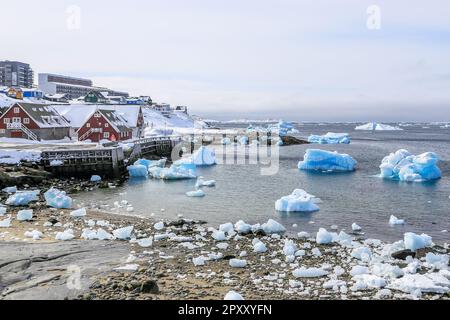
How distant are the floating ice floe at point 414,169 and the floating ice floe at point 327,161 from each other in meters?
4.84

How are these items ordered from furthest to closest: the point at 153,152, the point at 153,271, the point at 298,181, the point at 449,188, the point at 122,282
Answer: the point at 153,152
the point at 298,181
the point at 449,188
the point at 153,271
the point at 122,282

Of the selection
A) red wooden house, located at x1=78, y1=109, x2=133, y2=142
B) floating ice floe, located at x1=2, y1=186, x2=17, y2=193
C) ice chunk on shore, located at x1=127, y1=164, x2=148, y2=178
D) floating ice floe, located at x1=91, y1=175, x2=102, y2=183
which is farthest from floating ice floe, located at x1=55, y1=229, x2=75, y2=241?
red wooden house, located at x1=78, y1=109, x2=133, y2=142

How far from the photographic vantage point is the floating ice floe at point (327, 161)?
1599 inches

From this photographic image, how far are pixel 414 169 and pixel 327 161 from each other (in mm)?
8330

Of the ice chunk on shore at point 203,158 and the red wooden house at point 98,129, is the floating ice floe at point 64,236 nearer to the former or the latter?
the ice chunk on shore at point 203,158

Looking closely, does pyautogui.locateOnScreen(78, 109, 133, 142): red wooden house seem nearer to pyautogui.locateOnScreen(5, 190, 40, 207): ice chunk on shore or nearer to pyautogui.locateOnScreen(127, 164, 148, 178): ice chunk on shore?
pyautogui.locateOnScreen(127, 164, 148, 178): ice chunk on shore

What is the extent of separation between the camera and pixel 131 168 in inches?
1387

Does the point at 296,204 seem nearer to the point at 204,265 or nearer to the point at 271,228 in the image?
the point at 271,228

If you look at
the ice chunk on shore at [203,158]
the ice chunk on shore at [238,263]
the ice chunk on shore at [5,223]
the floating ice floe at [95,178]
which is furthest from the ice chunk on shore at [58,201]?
the ice chunk on shore at [203,158]

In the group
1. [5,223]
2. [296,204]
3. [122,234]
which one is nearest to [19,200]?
[5,223]
